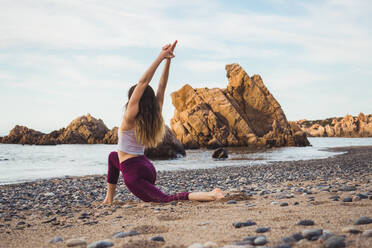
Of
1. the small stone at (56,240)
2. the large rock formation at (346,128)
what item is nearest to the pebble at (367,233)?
the small stone at (56,240)

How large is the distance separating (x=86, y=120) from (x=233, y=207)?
293 ft

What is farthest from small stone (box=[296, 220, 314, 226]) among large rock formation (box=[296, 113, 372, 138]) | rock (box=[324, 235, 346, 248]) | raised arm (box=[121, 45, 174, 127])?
large rock formation (box=[296, 113, 372, 138])

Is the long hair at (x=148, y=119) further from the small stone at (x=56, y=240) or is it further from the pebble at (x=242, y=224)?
the pebble at (x=242, y=224)

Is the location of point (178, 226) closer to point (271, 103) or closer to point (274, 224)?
point (274, 224)

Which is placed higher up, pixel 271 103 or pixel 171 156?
pixel 271 103

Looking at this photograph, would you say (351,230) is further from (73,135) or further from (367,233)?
(73,135)

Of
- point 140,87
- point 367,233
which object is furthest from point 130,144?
point 367,233

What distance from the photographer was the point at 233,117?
7331 cm


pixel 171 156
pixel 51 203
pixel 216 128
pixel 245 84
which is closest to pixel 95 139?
pixel 216 128

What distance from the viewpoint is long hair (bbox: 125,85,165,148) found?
205 inches

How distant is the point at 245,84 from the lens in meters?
80.9

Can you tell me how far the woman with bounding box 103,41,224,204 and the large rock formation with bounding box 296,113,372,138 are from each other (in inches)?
6755

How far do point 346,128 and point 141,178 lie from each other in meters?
177

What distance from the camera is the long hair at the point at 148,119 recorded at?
17.1ft
